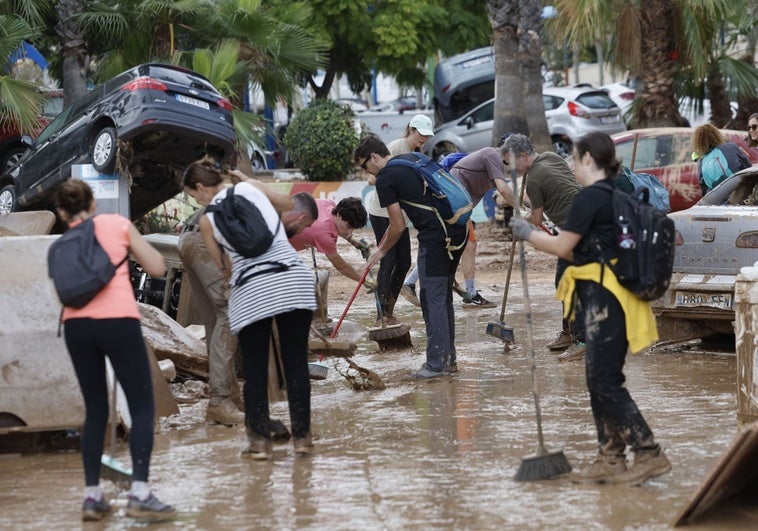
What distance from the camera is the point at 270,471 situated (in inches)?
267

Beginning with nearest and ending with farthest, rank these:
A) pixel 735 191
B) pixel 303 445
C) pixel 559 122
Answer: pixel 303 445 < pixel 735 191 < pixel 559 122

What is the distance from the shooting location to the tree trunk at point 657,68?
21.4 metres

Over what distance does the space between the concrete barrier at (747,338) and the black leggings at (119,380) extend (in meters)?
3.27

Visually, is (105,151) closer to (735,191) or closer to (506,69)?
(735,191)

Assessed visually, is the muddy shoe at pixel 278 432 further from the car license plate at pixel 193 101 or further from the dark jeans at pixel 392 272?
the car license plate at pixel 193 101

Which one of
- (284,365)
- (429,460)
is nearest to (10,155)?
(284,365)

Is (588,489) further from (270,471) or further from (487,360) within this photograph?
(487,360)

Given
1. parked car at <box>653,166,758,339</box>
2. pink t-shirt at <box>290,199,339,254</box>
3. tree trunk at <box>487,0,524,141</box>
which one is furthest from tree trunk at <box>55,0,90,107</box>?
parked car at <box>653,166,758,339</box>

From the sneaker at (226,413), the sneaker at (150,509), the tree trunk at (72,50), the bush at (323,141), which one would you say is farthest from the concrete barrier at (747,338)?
the bush at (323,141)

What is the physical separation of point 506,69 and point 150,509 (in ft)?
57.5

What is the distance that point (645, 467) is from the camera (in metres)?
6.16

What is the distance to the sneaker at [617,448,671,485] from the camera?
6.15 meters

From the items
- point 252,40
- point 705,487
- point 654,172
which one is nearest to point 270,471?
point 705,487

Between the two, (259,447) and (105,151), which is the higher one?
(105,151)
